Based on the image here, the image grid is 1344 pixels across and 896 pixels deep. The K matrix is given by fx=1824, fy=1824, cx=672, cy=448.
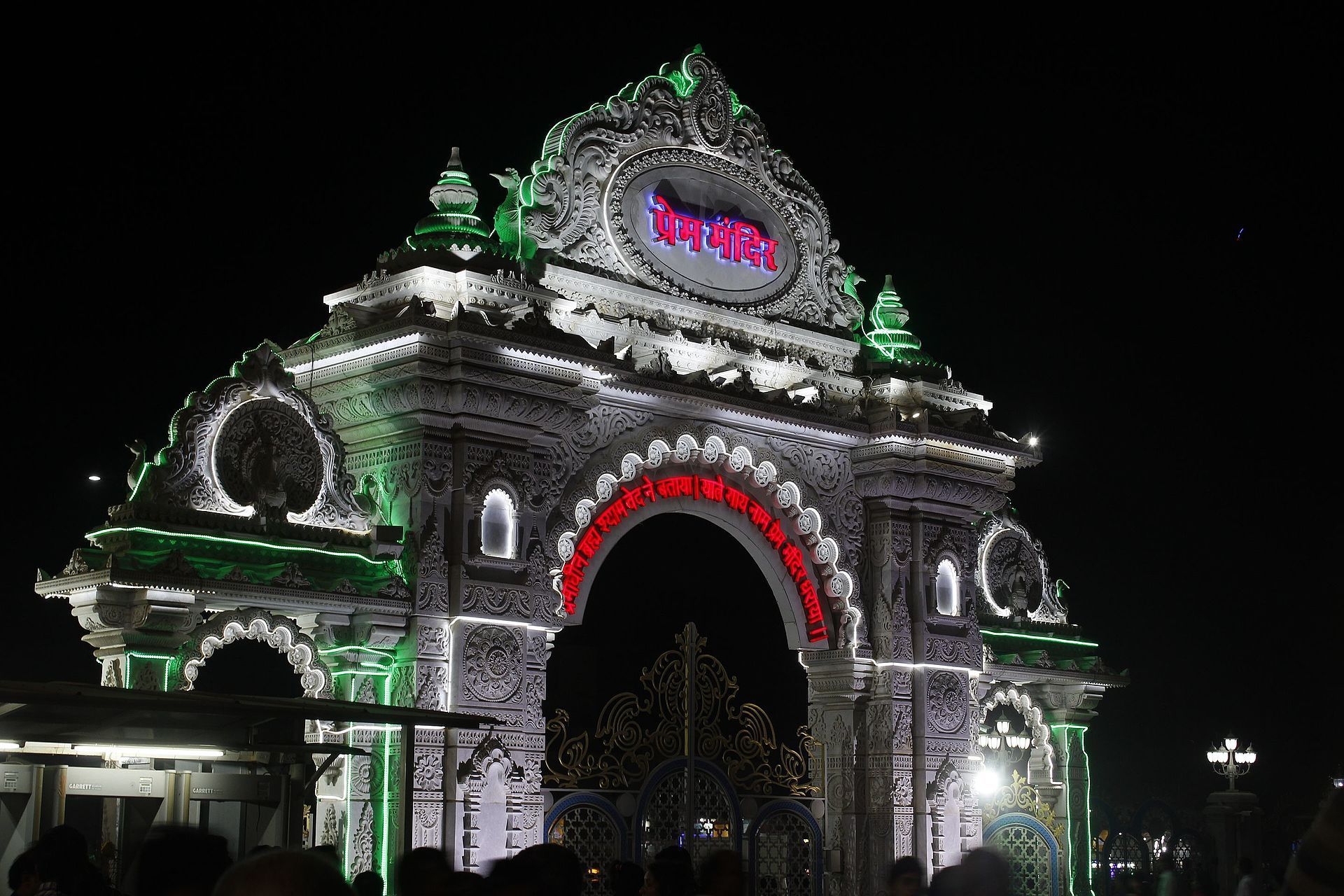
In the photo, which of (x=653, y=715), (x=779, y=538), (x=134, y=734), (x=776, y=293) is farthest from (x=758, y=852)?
(x=134, y=734)

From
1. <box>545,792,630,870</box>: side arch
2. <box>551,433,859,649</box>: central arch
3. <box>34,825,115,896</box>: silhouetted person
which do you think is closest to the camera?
<box>34,825,115,896</box>: silhouetted person

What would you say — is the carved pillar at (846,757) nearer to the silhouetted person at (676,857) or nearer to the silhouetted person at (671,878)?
the silhouetted person at (676,857)

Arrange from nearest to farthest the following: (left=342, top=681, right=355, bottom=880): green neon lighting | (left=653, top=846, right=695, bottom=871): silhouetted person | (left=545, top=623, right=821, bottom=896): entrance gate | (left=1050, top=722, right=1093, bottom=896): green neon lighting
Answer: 1. (left=653, top=846, right=695, bottom=871): silhouetted person
2. (left=342, top=681, right=355, bottom=880): green neon lighting
3. (left=545, top=623, right=821, bottom=896): entrance gate
4. (left=1050, top=722, right=1093, bottom=896): green neon lighting

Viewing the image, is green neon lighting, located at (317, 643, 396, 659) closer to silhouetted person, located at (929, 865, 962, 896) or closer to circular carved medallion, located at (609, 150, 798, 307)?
circular carved medallion, located at (609, 150, 798, 307)

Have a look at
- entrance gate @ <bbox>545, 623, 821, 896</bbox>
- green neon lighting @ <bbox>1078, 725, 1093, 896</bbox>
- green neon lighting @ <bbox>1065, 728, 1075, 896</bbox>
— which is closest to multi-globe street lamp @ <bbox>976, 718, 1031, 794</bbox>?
green neon lighting @ <bbox>1065, 728, 1075, 896</bbox>

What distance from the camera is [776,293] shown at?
2234cm

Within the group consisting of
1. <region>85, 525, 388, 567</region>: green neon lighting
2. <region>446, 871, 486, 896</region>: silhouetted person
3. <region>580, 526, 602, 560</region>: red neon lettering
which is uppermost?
<region>580, 526, 602, 560</region>: red neon lettering

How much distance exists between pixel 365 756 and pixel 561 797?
2568mm

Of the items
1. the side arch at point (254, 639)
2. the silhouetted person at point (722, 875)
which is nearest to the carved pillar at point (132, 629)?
the side arch at point (254, 639)

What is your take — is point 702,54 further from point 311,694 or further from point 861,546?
point 311,694

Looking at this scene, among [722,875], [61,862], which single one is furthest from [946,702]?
[61,862]

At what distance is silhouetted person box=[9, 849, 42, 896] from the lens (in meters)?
9.05

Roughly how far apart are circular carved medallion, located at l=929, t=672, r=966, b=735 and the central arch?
1319 mm

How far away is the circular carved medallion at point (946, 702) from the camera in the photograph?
73.8 ft
